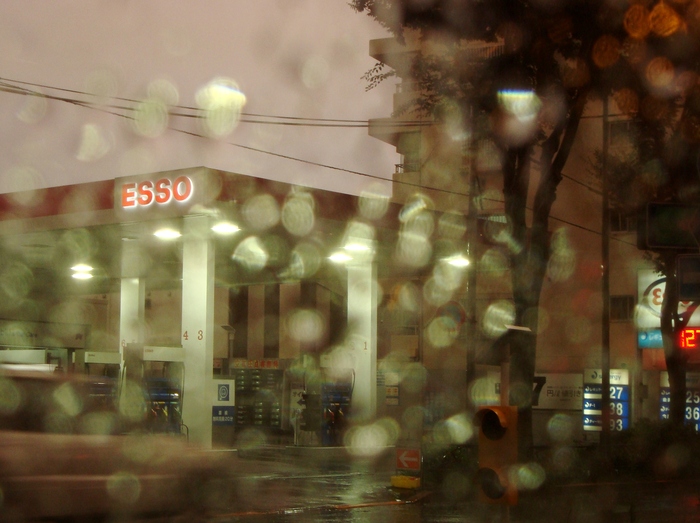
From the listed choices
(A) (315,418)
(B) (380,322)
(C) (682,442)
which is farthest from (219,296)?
(C) (682,442)

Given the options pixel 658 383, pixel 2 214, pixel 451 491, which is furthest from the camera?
pixel 658 383

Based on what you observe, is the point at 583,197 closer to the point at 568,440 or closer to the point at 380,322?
the point at 380,322

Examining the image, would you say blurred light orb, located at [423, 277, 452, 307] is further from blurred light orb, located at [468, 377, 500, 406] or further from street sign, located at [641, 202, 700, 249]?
street sign, located at [641, 202, 700, 249]

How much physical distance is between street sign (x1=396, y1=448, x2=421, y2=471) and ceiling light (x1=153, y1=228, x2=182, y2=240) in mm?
8001

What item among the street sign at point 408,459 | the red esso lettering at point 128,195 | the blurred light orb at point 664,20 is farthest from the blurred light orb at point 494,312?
the red esso lettering at point 128,195

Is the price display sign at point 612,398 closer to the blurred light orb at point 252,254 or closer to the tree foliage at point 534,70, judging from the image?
the tree foliage at point 534,70

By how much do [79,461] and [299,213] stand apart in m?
12.6

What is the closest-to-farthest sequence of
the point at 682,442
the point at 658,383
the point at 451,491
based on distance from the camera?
the point at 451,491 → the point at 682,442 → the point at 658,383

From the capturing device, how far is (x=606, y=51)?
18.7 m

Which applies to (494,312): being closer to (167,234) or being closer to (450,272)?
(450,272)

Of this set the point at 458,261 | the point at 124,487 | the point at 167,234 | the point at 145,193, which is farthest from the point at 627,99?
the point at 124,487

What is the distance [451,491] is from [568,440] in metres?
10.6

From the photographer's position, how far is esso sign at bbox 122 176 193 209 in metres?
19.3

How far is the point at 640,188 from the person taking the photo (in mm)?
28094
